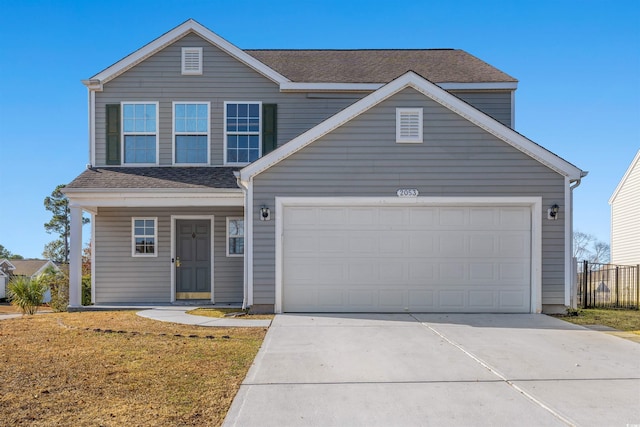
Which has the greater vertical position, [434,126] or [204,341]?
[434,126]

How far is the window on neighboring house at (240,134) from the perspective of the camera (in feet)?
40.8

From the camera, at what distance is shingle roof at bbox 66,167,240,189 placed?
11.1 m

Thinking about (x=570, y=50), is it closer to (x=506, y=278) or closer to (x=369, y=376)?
(x=506, y=278)

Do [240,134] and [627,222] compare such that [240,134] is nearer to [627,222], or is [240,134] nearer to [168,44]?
[168,44]

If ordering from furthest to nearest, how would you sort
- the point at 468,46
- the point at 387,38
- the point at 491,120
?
the point at 387,38 < the point at 468,46 < the point at 491,120

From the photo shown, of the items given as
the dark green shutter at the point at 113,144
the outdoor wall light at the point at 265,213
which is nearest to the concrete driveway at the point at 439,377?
the outdoor wall light at the point at 265,213

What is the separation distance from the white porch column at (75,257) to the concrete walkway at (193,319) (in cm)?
193

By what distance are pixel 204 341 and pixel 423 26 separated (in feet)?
43.0

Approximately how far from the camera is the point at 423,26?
1606 cm

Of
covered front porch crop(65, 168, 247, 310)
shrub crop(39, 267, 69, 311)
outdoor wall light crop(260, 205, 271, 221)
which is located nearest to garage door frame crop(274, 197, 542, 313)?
outdoor wall light crop(260, 205, 271, 221)

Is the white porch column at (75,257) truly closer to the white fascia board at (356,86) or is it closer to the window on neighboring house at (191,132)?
the window on neighboring house at (191,132)

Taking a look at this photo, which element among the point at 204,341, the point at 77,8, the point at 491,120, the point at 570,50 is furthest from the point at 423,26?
the point at 204,341

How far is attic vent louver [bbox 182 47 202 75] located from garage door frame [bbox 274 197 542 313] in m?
4.92

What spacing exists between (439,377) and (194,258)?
835 centimetres
